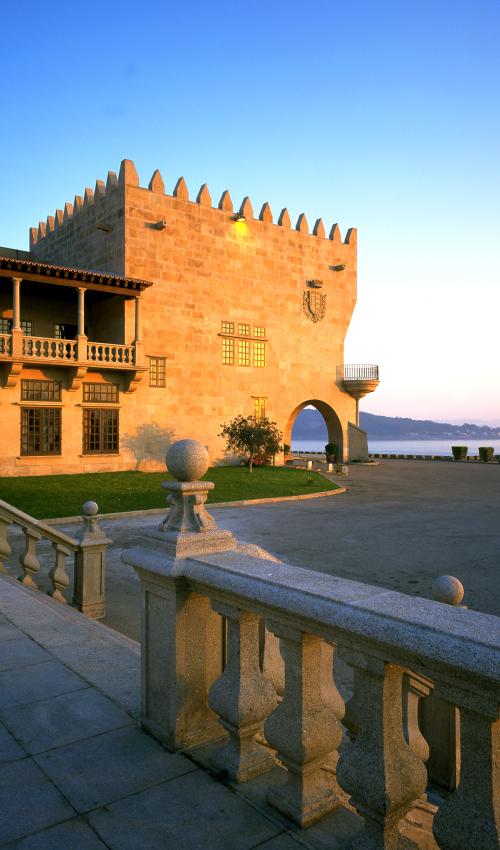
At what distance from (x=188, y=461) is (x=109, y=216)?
88.6 feet

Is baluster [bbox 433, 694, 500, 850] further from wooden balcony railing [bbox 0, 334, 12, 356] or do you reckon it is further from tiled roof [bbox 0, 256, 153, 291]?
wooden balcony railing [bbox 0, 334, 12, 356]

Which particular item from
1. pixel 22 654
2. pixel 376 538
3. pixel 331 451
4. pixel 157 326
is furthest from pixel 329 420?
pixel 22 654

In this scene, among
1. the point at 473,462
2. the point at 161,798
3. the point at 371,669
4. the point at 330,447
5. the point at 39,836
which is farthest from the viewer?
the point at 473,462

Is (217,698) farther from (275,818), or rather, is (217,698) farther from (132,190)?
(132,190)

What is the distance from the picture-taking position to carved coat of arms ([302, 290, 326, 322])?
33.6m

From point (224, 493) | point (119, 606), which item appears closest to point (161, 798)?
point (119, 606)

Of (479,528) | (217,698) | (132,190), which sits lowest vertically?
(479,528)

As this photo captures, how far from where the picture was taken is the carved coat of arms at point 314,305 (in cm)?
3362

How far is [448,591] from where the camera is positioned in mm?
3033

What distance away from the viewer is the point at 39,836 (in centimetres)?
258

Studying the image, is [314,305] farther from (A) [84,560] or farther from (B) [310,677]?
(B) [310,677]

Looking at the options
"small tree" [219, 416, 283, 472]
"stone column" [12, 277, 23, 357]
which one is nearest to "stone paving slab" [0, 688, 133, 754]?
"stone column" [12, 277, 23, 357]

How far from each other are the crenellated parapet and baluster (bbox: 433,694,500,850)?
89.1ft

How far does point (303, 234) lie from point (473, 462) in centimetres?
2116
